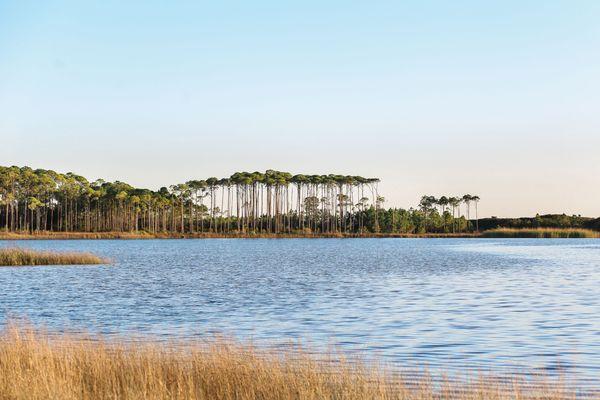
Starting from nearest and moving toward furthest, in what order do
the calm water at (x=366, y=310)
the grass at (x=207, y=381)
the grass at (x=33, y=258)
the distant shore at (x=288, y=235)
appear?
the grass at (x=207, y=381) → the calm water at (x=366, y=310) → the grass at (x=33, y=258) → the distant shore at (x=288, y=235)

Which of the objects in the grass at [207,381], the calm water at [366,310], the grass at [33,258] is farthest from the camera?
the grass at [33,258]

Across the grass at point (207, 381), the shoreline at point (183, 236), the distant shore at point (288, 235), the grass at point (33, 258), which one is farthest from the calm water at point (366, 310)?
the shoreline at point (183, 236)

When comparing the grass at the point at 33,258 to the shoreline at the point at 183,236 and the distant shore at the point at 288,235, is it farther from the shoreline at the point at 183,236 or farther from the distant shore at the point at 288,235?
the shoreline at the point at 183,236

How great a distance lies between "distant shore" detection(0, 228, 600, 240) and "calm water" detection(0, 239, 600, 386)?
269 feet

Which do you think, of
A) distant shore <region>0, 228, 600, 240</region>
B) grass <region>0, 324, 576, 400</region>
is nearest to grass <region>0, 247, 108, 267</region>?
grass <region>0, 324, 576, 400</region>

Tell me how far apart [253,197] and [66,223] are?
149 ft

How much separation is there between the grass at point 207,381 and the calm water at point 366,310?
2.43 meters

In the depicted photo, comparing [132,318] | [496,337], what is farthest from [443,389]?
[132,318]

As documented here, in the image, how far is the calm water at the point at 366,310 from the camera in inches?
704

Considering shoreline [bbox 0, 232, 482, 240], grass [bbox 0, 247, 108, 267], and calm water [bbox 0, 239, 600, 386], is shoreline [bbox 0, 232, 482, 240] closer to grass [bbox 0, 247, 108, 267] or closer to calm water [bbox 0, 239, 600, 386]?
grass [bbox 0, 247, 108, 267]

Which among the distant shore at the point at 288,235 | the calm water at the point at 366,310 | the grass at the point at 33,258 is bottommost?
the calm water at the point at 366,310

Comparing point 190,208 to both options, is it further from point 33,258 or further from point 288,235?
point 33,258

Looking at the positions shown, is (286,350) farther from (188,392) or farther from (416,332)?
(188,392)

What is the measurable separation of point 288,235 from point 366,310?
142 meters
